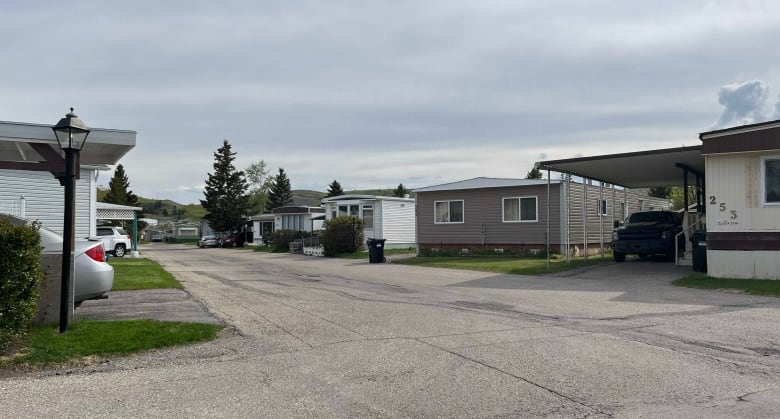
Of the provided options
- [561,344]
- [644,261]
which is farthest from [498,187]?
[561,344]

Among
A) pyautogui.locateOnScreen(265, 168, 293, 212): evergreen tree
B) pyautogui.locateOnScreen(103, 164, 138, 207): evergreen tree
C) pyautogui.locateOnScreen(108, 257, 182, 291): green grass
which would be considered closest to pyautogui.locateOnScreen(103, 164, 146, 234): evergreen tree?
pyautogui.locateOnScreen(103, 164, 138, 207): evergreen tree

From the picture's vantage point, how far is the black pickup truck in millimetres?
19125

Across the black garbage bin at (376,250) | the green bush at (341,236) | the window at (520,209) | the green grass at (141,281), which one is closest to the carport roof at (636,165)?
the window at (520,209)

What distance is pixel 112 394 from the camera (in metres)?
5.59

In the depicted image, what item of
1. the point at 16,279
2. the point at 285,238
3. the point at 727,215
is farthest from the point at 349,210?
the point at 16,279

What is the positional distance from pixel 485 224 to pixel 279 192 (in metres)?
55.4

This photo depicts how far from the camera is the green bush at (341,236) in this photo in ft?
99.0

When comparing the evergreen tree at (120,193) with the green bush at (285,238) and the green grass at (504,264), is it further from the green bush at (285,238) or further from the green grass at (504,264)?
the green grass at (504,264)

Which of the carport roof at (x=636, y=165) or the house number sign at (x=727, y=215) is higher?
the carport roof at (x=636, y=165)

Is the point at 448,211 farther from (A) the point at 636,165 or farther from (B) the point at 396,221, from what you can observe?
(A) the point at 636,165

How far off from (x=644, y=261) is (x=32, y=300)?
61.2 feet

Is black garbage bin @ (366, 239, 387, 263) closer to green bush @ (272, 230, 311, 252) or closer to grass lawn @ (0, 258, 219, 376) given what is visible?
green bush @ (272, 230, 311, 252)

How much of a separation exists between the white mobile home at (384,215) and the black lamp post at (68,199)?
25063mm

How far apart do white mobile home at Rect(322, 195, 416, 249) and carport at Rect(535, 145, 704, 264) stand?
45.2 feet
